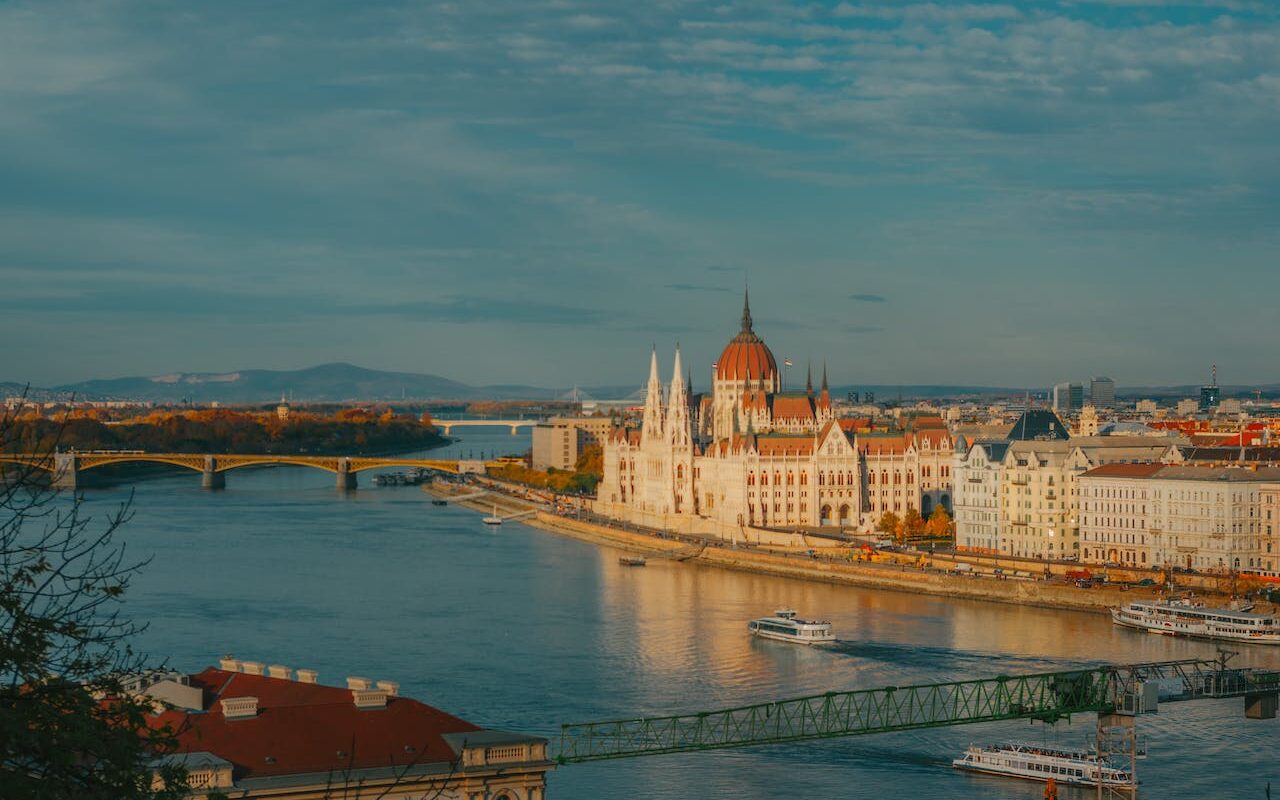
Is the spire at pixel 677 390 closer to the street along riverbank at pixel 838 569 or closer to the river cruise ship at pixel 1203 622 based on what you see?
the street along riverbank at pixel 838 569

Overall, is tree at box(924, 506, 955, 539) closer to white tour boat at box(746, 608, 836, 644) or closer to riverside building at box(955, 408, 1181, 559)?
riverside building at box(955, 408, 1181, 559)

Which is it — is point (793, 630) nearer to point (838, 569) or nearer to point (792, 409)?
point (838, 569)

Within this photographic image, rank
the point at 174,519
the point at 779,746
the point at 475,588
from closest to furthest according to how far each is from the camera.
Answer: the point at 779,746
the point at 475,588
the point at 174,519

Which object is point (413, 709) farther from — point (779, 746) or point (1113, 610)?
point (1113, 610)

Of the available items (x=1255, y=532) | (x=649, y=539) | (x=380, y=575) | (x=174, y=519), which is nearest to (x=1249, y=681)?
(x=1255, y=532)

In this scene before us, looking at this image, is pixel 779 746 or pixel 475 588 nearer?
pixel 779 746

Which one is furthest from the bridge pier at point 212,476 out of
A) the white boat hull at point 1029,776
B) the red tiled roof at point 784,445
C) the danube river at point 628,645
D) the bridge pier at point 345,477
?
the white boat hull at point 1029,776

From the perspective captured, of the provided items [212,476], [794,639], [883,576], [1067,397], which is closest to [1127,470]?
[883,576]
